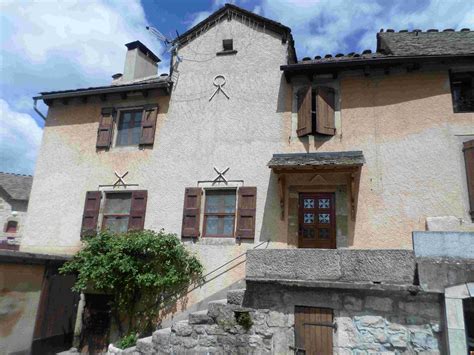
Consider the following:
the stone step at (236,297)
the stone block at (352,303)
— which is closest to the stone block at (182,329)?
the stone step at (236,297)

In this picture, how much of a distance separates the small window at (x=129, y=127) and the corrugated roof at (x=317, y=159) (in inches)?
180

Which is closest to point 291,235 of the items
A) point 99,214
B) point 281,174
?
point 281,174

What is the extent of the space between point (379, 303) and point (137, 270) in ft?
18.6

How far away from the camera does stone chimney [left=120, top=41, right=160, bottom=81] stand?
13.2 metres

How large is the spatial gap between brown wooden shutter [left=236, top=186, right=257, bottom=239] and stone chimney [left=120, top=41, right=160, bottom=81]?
6.83m

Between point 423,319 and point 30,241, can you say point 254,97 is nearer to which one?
point 423,319

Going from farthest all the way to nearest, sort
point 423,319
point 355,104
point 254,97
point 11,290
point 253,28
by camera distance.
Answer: point 253,28, point 254,97, point 355,104, point 11,290, point 423,319

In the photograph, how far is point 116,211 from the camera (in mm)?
10531

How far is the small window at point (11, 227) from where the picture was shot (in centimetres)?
2108

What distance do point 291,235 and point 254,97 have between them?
402 cm

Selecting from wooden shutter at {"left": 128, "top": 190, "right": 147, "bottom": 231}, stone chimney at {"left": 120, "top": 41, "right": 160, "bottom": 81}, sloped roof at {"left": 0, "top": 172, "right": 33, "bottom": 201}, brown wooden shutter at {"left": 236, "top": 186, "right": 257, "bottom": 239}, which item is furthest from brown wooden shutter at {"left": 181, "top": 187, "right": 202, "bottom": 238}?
sloped roof at {"left": 0, "top": 172, "right": 33, "bottom": 201}

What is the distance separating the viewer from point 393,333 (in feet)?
17.6

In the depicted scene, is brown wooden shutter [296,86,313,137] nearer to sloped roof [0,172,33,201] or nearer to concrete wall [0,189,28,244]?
sloped roof [0,172,33,201]

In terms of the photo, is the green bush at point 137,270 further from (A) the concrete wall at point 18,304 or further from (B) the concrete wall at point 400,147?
(B) the concrete wall at point 400,147
